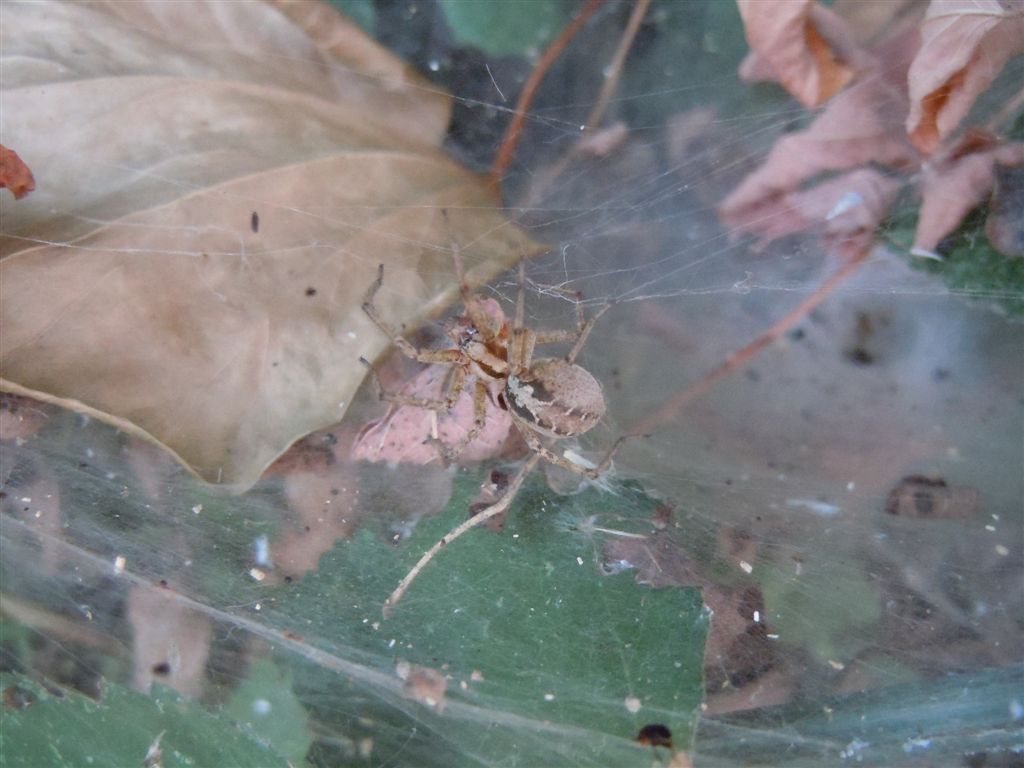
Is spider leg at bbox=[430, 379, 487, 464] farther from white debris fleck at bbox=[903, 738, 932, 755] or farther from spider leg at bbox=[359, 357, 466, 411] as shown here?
white debris fleck at bbox=[903, 738, 932, 755]

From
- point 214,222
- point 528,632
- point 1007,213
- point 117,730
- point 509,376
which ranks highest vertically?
point 1007,213

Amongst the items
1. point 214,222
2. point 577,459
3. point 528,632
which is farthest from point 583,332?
point 214,222

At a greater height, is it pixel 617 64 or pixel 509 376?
pixel 617 64

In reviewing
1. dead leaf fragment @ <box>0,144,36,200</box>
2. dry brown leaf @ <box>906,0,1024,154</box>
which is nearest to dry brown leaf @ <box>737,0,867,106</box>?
dry brown leaf @ <box>906,0,1024,154</box>

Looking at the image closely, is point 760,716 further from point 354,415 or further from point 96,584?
point 96,584

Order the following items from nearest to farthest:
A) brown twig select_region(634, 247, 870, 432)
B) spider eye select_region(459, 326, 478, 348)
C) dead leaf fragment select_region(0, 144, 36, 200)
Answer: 1. dead leaf fragment select_region(0, 144, 36, 200)
2. spider eye select_region(459, 326, 478, 348)
3. brown twig select_region(634, 247, 870, 432)

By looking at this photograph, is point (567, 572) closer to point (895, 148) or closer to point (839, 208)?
point (839, 208)

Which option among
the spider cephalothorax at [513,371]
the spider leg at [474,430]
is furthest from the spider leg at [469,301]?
the spider leg at [474,430]
